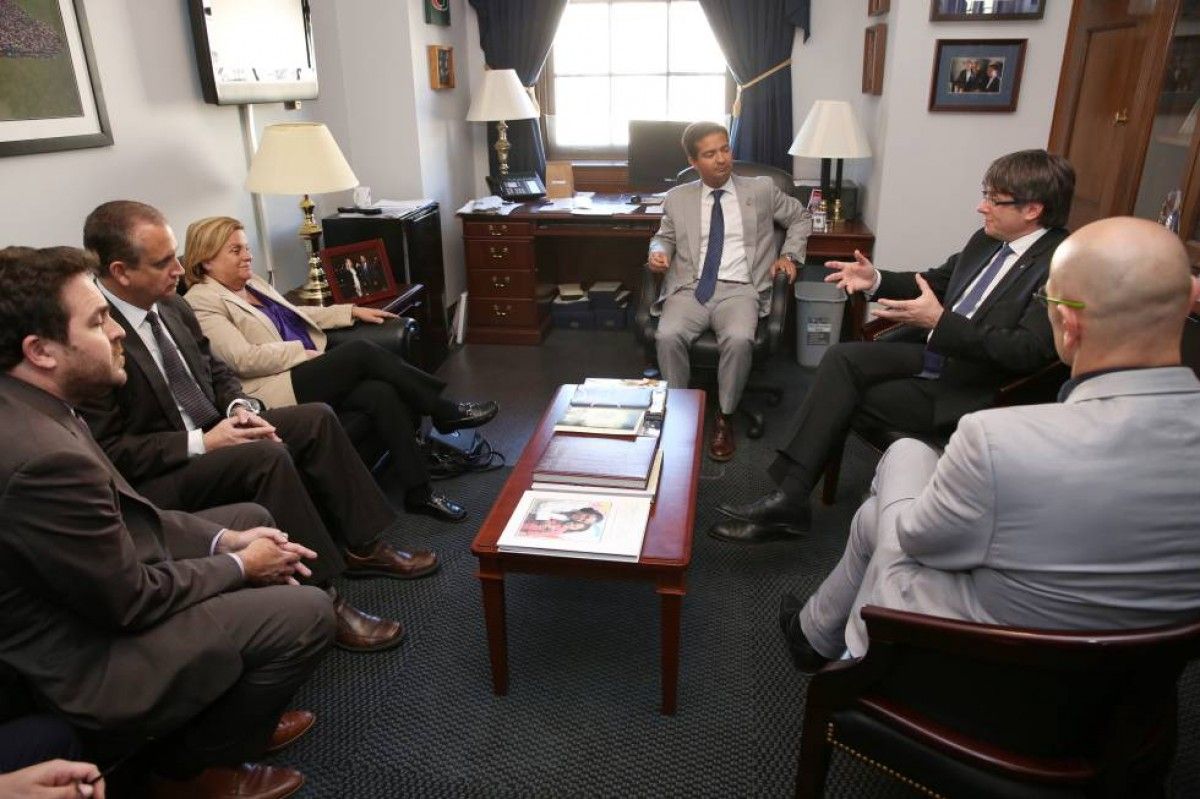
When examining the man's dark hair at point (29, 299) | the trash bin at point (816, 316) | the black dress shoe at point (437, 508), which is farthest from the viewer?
the trash bin at point (816, 316)

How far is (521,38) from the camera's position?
14.9 feet

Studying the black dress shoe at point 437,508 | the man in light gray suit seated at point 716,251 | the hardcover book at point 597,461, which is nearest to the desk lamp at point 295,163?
the black dress shoe at point 437,508

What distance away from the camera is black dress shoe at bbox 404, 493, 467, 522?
2.71m

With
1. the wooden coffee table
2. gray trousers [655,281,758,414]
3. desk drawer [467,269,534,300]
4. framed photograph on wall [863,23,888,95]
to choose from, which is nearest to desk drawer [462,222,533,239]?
desk drawer [467,269,534,300]

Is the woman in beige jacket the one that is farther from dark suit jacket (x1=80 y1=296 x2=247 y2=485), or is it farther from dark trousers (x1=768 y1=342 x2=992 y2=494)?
dark trousers (x1=768 y1=342 x2=992 y2=494)

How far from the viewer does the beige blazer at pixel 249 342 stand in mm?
2477

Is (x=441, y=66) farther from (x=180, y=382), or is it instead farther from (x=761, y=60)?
(x=180, y=382)

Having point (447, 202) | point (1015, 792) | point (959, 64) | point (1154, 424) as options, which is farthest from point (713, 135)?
point (1015, 792)

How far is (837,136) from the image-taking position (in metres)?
3.75

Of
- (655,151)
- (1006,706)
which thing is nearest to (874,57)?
(655,151)

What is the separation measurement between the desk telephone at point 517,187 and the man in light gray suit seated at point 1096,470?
3.58m

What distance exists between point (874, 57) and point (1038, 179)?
1.95 meters

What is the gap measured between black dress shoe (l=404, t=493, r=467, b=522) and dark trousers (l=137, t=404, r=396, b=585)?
0.33 m

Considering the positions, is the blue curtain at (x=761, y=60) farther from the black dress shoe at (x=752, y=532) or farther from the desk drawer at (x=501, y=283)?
the black dress shoe at (x=752, y=532)
